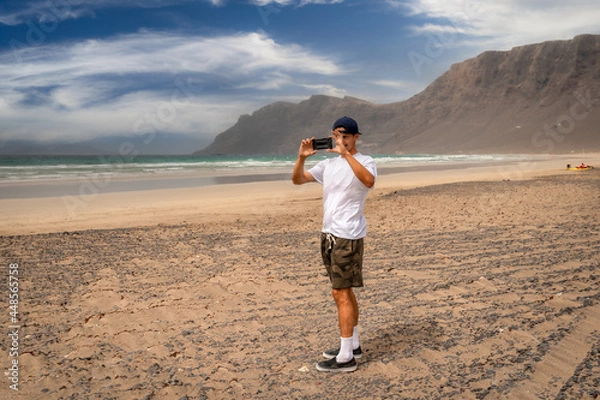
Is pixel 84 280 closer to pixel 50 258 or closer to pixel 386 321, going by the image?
pixel 50 258

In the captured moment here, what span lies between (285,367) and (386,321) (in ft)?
4.37

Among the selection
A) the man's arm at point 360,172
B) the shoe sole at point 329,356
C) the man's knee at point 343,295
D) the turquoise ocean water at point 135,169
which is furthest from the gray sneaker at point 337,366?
the turquoise ocean water at point 135,169

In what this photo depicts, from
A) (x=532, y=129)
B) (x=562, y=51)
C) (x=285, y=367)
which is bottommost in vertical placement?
(x=285, y=367)

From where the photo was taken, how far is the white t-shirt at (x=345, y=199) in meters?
3.44

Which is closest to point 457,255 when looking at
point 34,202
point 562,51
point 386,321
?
point 386,321

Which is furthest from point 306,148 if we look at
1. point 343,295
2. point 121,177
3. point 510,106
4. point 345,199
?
point 510,106

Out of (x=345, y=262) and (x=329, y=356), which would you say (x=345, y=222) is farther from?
(x=329, y=356)

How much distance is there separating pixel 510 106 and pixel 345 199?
16995 cm

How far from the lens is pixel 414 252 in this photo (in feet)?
24.7

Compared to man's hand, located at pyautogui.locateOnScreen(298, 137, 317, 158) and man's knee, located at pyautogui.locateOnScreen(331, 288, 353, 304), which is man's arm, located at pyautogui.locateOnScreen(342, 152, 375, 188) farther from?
Answer: man's knee, located at pyautogui.locateOnScreen(331, 288, 353, 304)

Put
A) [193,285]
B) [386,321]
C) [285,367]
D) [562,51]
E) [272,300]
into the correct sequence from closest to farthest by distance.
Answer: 1. [285,367]
2. [386,321]
3. [272,300]
4. [193,285]
5. [562,51]

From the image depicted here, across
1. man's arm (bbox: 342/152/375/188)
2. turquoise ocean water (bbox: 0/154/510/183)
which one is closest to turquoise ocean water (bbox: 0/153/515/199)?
turquoise ocean water (bbox: 0/154/510/183)

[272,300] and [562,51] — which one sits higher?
[562,51]

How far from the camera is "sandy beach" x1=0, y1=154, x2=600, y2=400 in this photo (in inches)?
136
